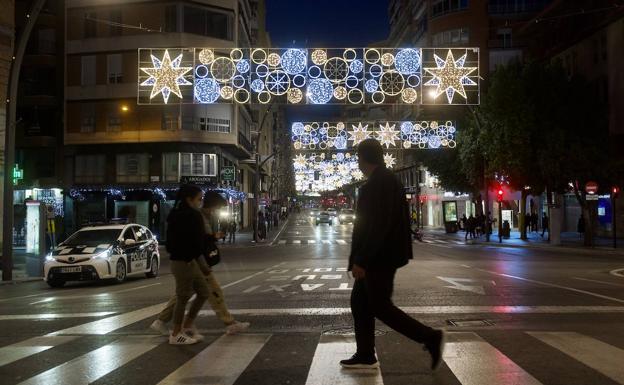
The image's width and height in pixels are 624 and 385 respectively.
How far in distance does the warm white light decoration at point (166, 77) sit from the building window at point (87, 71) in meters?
20.4

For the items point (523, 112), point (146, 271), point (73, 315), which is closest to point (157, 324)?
point (73, 315)

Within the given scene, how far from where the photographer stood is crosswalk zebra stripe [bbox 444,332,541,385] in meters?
5.79

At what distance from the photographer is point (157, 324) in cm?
820

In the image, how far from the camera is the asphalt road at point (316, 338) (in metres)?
6.05

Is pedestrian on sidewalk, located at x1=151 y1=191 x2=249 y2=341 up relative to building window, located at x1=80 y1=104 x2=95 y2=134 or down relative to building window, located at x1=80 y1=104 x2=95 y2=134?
down

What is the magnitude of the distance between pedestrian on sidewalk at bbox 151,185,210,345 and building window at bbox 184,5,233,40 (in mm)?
38180

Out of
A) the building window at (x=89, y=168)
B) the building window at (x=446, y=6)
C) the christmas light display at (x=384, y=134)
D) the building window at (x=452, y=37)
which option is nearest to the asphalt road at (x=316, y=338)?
the christmas light display at (x=384, y=134)

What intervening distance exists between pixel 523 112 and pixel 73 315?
2867 cm

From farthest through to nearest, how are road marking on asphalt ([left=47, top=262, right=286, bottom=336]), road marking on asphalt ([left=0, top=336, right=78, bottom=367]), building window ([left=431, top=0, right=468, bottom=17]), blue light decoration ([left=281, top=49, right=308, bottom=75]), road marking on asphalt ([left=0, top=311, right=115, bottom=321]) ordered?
1. building window ([left=431, top=0, right=468, bottom=17])
2. blue light decoration ([left=281, top=49, right=308, bottom=75])
3. road marking on asphalt ([left=0, top=311, right=115, bottom=321])
4. road marking on asphalt ([left=47, top=262, right=286, bottom=336])
5. road marking on asphalt ([left=0, top=336, right=78, bottom=367])

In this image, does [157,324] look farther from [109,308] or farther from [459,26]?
[459,26]

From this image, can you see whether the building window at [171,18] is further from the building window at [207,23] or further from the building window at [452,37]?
the building window at [452,37]

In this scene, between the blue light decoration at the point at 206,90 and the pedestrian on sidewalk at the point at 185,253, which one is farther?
the blue light decoration at the point at 206,90

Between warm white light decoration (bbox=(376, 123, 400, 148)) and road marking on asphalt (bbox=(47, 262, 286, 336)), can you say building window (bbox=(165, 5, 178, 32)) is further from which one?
road marking on asphalt (bbox=(47, 262, 286, 336))

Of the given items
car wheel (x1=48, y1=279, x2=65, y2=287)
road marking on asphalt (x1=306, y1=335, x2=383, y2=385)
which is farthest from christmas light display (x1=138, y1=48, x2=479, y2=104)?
road marking on asphalt (x1=306, y1=335, x2=383, y2=385)
